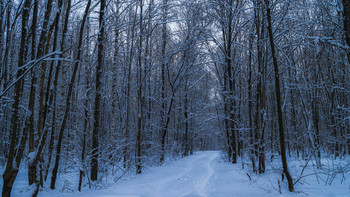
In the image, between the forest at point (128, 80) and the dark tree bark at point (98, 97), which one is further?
the dark tree bark at point (98, 97)

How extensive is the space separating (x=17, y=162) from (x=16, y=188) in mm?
1348

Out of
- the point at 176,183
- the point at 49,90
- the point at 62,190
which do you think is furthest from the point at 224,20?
the point at 62,190

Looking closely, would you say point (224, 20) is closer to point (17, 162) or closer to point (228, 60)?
point (228, 60)

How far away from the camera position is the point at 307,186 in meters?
4.29

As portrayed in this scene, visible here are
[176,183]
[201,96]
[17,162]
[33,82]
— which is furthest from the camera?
[201,96]

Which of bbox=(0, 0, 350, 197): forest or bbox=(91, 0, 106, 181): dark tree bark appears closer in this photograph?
bbox=(0, 0, 350, 197): forest

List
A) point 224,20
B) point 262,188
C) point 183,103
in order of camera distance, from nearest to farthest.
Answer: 1. point 262,188
2. point 224,20
3. point 183,103

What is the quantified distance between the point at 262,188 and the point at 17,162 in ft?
15.7

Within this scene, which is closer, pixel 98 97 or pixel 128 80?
pixel 98 97

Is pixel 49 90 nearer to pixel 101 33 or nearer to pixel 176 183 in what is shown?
pixel 101 33

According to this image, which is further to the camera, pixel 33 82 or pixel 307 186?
pixel 307 186

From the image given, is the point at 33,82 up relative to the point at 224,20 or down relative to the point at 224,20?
down

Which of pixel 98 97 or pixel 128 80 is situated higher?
pixel 128 80

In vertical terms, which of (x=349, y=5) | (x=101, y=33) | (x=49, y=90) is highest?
(x=101, y=33)
